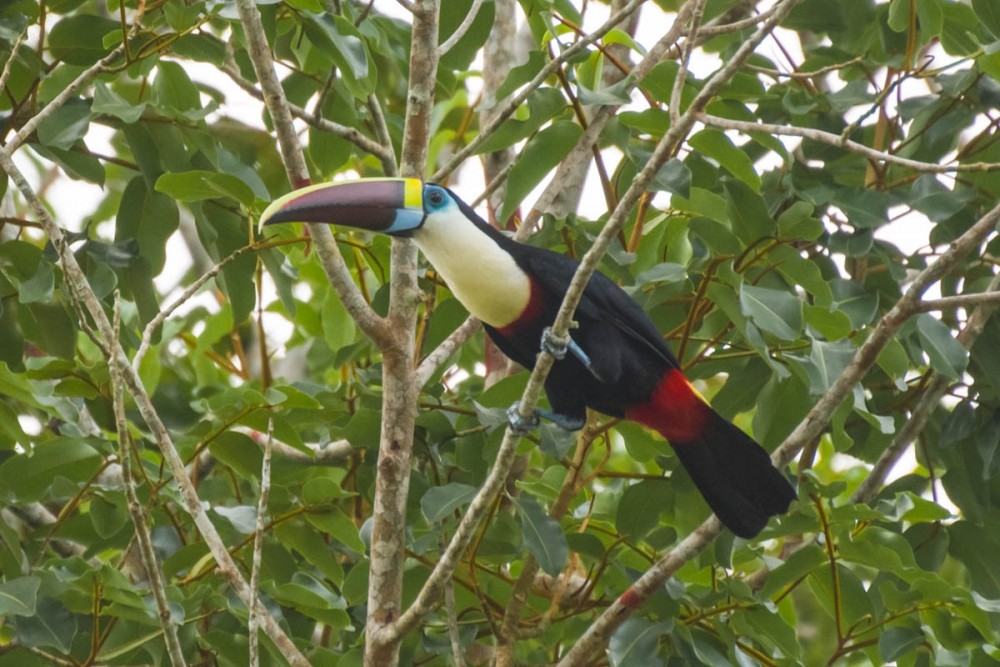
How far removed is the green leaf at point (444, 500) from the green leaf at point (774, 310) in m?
0.79

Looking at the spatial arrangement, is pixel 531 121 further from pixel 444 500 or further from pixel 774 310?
pixel 444 500

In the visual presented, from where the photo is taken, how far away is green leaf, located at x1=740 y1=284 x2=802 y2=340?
3.09 meters

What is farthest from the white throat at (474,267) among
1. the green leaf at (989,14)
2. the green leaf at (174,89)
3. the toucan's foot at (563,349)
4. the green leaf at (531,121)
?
the green leaf at (989,14)

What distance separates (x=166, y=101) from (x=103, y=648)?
1452mm

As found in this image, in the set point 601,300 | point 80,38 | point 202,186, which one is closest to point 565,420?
point 601,300

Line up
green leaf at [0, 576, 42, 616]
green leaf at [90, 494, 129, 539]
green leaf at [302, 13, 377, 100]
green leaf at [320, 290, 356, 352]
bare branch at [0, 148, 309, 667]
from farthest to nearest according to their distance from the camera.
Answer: green leaf at [320, 290, 356, 352], green leaf at [90, 494, 129, 539], green leaf at [302, 13, 377, 100], green leaf at [0, 576, 42, 616], bare branch at [0, 148, 309, 667]

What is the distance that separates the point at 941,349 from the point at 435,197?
136cm

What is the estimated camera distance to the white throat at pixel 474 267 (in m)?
3.66

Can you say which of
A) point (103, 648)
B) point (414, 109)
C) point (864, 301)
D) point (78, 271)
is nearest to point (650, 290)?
point (864, 301)

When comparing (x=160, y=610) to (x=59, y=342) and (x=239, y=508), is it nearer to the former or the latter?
(x=239, y=508)

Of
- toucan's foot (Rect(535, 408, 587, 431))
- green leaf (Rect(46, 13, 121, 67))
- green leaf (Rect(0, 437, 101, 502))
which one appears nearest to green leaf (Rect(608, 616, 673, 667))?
toucan's foot (Rect(535, 408, 587, 431))

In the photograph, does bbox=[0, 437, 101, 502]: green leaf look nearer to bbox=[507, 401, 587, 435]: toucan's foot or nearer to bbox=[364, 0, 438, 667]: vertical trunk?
bbox=[364, 0, 438, 667]: vertical trunk

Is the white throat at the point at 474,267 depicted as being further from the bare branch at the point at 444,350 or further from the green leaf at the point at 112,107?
the green leaf at the point at 112,107

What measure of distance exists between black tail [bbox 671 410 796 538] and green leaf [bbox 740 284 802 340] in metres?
0.54
